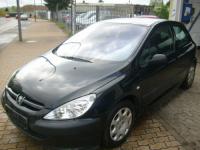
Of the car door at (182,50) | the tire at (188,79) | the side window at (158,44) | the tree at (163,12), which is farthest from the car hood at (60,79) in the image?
the tree at (163,12)

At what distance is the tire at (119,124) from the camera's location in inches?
118

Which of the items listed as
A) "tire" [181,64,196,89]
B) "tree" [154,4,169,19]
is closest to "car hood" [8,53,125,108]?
"tire" [181,64,196,89]

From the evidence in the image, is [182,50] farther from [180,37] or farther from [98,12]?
[98,12]

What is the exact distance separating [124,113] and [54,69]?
3.62 feet

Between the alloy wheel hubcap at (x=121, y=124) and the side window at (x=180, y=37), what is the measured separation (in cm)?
187

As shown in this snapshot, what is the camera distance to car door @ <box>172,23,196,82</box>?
456cm

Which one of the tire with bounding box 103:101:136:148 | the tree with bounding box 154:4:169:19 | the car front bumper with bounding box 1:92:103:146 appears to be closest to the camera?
the car front bumper with bounding box 1:92:103:146

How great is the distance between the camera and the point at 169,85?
14.5 feet

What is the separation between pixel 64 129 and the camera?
2.63m

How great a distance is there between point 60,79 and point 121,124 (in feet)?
3.18

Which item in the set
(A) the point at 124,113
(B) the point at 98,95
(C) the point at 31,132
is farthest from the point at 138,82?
(C) the point at 31,132

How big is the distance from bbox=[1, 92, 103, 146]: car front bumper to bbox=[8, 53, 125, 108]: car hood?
202 millimetres

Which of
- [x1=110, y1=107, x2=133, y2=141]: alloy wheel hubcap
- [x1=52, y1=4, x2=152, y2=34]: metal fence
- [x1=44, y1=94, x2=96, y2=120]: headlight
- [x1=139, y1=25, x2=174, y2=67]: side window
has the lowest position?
[x1=110, y1=107, x2=133, y2=141]: alloy wheel hubcap

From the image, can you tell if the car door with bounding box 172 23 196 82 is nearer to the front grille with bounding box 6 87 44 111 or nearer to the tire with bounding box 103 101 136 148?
the tire with bounding box 103 101 136 148
